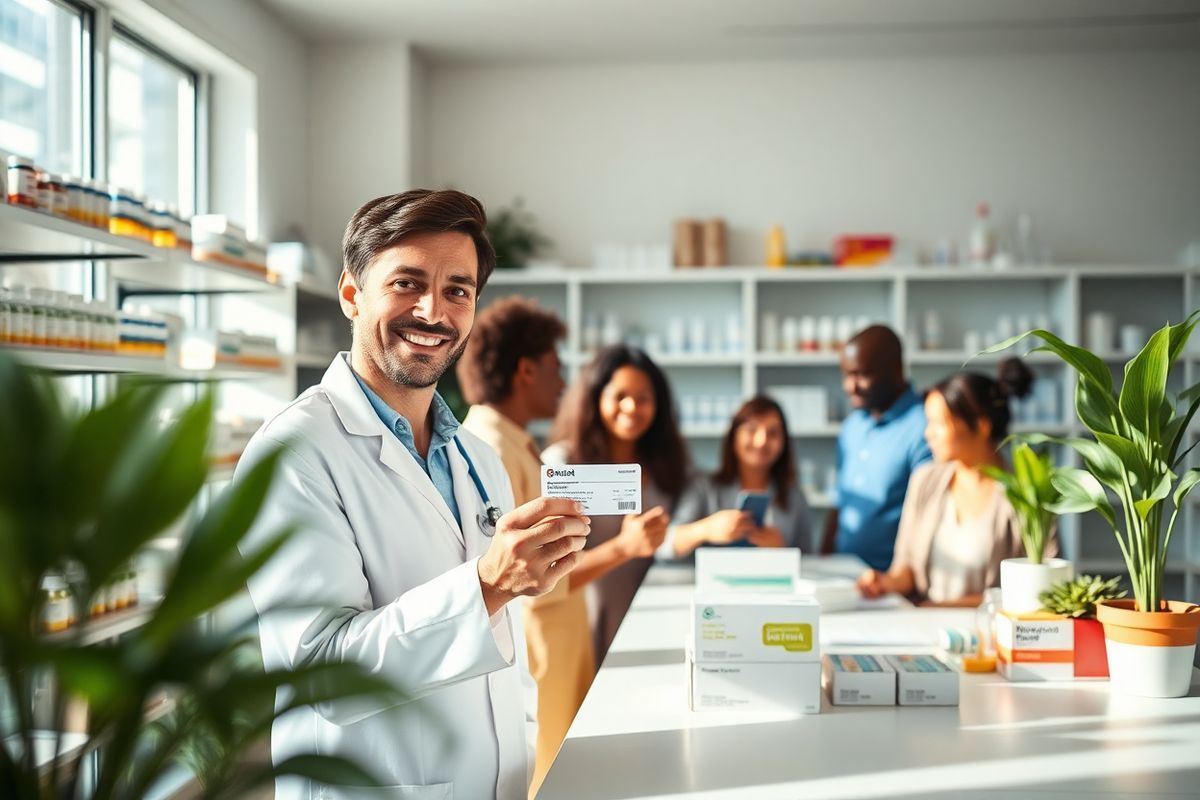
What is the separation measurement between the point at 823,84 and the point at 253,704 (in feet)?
18.8

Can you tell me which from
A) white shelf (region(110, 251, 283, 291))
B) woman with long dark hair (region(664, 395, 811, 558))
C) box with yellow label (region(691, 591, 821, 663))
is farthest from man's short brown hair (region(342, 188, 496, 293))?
woman with long dark hair (region(664, 395, 811, 558))

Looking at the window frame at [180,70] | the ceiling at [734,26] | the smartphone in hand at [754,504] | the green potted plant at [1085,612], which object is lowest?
the green potted plant at [1085,612]

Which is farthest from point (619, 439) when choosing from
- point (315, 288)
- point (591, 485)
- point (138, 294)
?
point (138, 294)

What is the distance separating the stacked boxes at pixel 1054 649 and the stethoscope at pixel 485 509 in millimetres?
1040

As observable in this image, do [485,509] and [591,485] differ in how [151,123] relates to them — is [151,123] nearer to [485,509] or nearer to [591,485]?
[485,509]

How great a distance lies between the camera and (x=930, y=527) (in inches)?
114

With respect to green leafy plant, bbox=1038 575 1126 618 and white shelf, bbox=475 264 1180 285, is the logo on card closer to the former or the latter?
green leafy plant, bbox=1038 575 1126 618

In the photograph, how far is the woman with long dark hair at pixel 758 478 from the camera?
3459mm

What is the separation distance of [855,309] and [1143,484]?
401 centimetres

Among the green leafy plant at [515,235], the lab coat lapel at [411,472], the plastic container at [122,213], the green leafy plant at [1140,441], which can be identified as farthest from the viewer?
the green leafy plant at [515,235]

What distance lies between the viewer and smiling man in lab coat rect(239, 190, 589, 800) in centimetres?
132

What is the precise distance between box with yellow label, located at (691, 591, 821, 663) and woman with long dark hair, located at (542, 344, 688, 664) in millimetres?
1372

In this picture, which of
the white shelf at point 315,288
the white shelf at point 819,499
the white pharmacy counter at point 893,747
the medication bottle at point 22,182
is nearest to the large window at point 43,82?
the medication bottle at point 22,182

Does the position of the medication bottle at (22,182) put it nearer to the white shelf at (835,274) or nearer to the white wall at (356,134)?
the white wall at (356,134)
